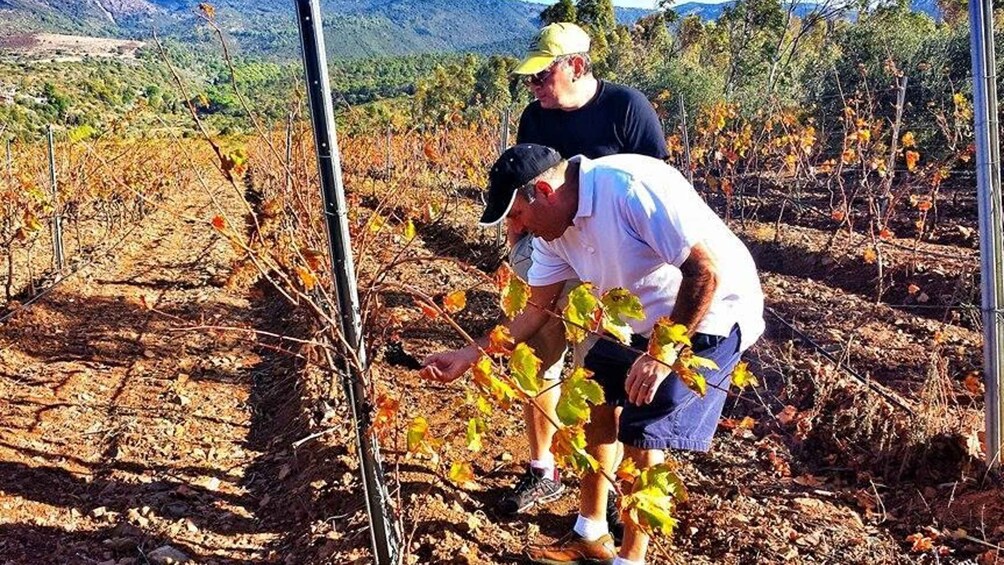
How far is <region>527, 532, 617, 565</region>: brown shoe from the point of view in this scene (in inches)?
90.6

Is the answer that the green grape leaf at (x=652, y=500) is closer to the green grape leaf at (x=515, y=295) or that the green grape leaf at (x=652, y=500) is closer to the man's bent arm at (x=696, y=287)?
the green grape leaf at (x=515, y=295)

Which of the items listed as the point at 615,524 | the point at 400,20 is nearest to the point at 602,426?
the point at 615,524

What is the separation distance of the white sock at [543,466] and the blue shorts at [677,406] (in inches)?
26.0

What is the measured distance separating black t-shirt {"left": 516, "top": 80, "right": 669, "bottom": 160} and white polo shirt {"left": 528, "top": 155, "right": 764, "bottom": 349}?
0.67m

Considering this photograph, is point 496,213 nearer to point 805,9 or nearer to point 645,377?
point 645,377

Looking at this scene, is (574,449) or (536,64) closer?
(574,449)

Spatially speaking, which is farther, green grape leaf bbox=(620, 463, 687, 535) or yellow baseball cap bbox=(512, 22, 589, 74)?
yellow baseball cap bbox=(512, 22, 589, 74)

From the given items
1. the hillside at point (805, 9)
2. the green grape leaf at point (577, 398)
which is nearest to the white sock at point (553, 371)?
the green grape leaf at point (577, 398)

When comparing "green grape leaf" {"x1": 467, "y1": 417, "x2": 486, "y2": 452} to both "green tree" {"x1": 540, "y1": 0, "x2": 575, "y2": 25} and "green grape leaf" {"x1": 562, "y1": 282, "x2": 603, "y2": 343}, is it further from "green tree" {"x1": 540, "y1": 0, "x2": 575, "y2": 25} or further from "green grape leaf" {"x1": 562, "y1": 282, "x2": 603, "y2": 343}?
"green tree" {"x1": 540, "y1": 0, "x2": 575, "y2": 25}

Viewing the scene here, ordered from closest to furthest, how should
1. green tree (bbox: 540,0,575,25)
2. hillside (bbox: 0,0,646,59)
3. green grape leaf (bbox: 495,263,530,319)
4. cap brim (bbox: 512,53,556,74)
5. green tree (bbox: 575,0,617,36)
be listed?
green grape leaf (bbox: 495,263,530,319), cap brim (bbox: 512,53,556,74), green tree (bbox: 540,0,575,25), green tree (bbox: 575,0,617,36), hillside (bbox: 0,0,646,59)

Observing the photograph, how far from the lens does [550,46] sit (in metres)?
2.46

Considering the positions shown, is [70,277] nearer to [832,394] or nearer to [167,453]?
[167,453]

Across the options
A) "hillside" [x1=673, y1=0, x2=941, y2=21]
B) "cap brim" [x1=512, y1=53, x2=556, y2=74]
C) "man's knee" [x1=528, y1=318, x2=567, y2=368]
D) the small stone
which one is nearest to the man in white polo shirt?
"man's knee" [x1=528, y1=318, x2=567, y2=368]

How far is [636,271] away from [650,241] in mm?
153
